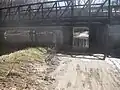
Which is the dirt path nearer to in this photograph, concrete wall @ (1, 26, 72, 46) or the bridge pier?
the bridge pier

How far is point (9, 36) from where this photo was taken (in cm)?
2670

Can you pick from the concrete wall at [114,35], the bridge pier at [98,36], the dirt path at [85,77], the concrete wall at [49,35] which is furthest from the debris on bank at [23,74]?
the concrete wall at [114,35]

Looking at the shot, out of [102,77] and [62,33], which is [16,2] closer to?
[62,33]

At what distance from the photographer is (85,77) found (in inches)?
388

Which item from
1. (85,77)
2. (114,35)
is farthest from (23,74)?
(114,35)

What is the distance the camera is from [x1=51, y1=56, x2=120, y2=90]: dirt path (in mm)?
8570

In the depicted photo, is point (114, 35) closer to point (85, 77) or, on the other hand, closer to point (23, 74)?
point (85, 77)

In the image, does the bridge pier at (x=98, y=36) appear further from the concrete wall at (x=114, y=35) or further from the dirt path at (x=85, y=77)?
the dirt path at (x=85, y=77)

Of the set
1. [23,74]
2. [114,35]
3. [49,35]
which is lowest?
[49,35]

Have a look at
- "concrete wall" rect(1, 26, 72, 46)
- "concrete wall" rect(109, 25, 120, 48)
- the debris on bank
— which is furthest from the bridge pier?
the debris on bank

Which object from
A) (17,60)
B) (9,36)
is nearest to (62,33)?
(9,36)

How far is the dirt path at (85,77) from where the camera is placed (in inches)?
337

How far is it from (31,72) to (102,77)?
101 inches

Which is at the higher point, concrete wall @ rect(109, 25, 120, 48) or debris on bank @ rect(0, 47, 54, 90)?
debris on bank @ rect(0, 47, 54, 90)
